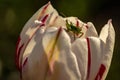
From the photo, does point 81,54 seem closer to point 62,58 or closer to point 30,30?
point 62,58

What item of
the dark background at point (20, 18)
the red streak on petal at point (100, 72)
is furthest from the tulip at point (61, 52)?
the dark background at point (20, 18)

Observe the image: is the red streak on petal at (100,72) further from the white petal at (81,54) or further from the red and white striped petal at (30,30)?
the red and white striped petal at (30,30)

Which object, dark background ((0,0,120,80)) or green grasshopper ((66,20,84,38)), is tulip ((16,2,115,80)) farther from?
dark background ((0,0,120,80))

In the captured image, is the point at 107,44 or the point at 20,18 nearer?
the point at 107,44

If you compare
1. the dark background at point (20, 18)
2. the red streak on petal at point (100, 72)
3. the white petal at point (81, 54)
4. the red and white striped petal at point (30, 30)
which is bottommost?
the dark background at point (20, 18)

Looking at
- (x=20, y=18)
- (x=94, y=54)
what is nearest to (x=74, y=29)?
(x=94, y=54)

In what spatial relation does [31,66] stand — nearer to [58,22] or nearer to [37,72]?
[37,72]
